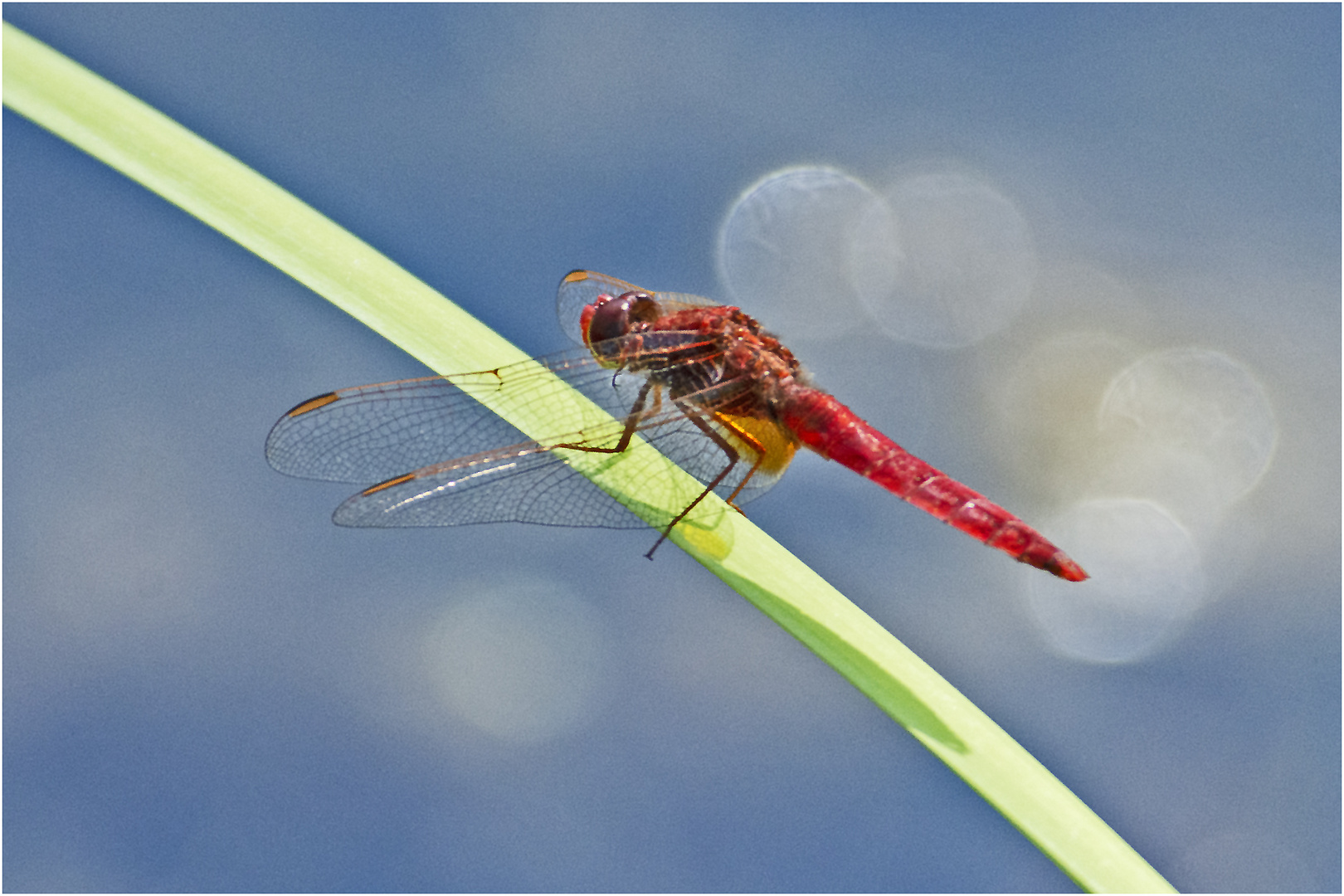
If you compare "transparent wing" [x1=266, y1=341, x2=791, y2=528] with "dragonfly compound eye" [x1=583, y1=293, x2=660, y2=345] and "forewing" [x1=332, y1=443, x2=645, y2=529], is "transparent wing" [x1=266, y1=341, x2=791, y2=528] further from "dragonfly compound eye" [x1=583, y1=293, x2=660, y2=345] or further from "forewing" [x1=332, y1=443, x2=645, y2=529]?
"dragonfly compound eye" [x1=583, y1=293, x2=660, y2=345]

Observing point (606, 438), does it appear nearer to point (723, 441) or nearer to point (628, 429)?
point (628, 429)

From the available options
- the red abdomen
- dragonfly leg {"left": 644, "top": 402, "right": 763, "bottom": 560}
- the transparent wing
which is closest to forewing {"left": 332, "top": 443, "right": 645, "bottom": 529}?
the transparent wing

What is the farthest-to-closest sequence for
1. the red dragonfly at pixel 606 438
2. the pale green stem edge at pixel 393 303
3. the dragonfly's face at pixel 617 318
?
the dragonfly's face at pixel 617 318 < the red dragonfly at pixel 606 438 < the pale green stem edge at pixel 393 303

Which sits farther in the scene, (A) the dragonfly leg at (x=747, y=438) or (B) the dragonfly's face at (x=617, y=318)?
(B) the dragonfly's face at (x=617, y=318)

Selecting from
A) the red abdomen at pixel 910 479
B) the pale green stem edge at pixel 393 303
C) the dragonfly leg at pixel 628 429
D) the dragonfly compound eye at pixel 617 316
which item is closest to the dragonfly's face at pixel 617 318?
the dragonfly compound eye at pixel 617 316

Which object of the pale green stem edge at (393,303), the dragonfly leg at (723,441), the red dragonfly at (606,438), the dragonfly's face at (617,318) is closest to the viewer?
the pale green stem edge at (393,303)

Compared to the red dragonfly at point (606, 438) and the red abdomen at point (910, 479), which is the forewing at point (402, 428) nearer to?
the red dragonfly at point (606, 438)

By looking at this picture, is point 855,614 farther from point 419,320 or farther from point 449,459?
point 419,320
